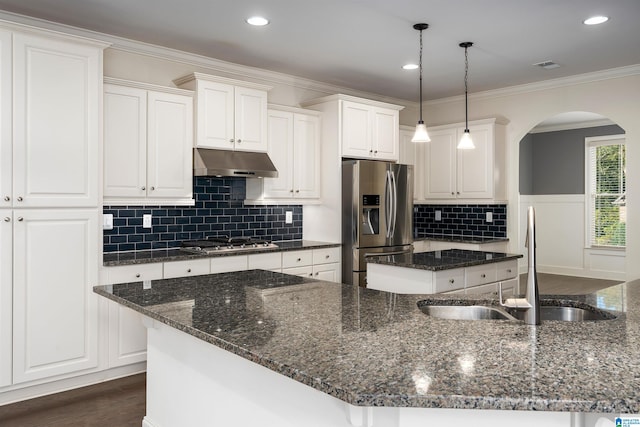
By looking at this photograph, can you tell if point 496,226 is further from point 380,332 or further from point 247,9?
point 380,332

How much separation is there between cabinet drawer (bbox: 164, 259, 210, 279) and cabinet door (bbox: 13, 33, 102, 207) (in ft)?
2.39

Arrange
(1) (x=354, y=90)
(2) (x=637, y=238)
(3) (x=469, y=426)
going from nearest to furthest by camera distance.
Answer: (3) (x=469, y=426)
(2) (x=637, y=238)
(1) (x=354, y=90)

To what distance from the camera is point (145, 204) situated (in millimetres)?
4082

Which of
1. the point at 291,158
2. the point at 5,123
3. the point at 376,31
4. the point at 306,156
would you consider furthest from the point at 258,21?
the point at 5,123

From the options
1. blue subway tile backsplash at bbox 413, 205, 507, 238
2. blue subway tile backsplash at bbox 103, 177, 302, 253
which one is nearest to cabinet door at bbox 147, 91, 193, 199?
blue subway tile backsplash at bbox 103, 177, 302, 253

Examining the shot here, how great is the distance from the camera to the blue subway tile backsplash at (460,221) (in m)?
5.96

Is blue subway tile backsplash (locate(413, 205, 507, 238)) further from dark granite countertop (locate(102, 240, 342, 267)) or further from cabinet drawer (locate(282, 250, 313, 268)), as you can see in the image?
A: dark granite countertop (locate(102, 240, 342, 267))

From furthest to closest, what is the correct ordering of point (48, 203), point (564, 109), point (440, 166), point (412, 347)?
point (440, 166)
point (564, 109)
point (48, 203)
point (412, 347)

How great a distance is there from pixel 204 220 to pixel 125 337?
1371 mm

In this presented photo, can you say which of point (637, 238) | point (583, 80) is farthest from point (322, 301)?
point (583, 80)

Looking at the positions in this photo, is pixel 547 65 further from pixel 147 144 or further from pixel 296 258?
pixel 147 144

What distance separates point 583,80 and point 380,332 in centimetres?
476

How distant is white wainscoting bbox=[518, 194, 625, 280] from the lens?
8008 millimetres

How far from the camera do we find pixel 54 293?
3307 millimetres
